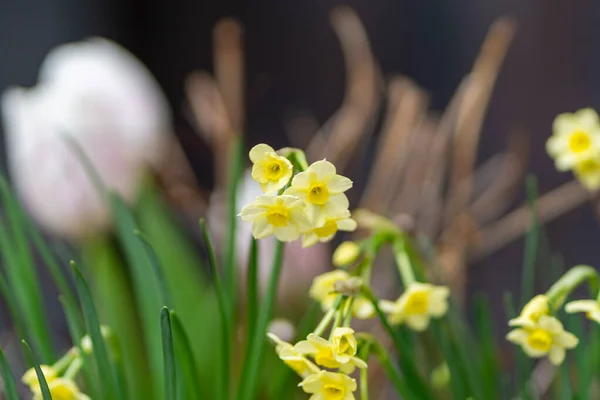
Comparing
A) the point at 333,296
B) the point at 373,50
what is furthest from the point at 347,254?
the point at 373,50

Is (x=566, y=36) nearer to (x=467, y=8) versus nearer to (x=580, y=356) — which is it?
(x=467, y=8)

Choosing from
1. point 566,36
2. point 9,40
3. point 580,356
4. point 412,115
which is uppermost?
point 9,40

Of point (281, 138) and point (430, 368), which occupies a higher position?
point (281, 138)

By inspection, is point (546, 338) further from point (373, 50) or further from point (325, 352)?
point (373, 50)

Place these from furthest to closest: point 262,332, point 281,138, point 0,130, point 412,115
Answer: point 281,138 < point 0,130 < point 412,115 < point 262,332

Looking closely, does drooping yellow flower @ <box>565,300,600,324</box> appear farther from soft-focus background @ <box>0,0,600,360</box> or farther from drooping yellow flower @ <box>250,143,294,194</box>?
soft-focus background @ <box>0,0,600,360</box>

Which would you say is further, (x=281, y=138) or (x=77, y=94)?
(x=281, y=138)

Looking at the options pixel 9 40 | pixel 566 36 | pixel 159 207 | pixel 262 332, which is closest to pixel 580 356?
pixel 262 332
